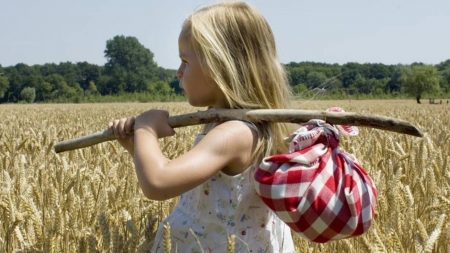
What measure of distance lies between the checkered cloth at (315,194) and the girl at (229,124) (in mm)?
180

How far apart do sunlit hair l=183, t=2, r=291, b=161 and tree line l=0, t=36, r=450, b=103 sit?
3739 cm

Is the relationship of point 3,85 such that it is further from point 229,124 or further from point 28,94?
point 229,124

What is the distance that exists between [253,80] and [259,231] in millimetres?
403

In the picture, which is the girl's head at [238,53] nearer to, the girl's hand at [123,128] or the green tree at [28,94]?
the girl's hand at [123,128]

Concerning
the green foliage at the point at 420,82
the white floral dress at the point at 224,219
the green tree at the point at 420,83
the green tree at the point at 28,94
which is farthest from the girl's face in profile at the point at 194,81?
the green tree at the point at 28,94

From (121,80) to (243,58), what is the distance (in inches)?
2912

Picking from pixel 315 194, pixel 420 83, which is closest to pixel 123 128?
pixel 315 194

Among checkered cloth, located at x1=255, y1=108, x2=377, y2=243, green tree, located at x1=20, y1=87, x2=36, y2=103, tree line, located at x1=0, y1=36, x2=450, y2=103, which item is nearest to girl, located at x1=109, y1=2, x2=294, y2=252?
checkered cloth, located at x1=255, y1=108, x2=377, y2=243

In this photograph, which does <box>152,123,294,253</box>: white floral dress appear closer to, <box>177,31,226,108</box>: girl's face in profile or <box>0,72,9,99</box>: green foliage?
<box>177,31,226,108</box>: girl's face in profile

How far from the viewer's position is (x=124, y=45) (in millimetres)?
94062

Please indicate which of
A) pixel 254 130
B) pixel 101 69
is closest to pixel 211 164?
pixel 254 130

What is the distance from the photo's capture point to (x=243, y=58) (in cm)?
168

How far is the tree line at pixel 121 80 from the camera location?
49938mm

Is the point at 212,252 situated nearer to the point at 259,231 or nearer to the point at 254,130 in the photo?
the point at 259,231
